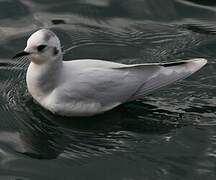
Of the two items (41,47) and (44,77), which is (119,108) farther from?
(41,47)

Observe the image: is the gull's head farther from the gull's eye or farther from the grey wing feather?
the grey wing feather

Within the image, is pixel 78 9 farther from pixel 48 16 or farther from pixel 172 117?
pixel 172 117

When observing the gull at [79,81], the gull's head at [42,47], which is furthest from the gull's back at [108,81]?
the gull's head at [42,47]

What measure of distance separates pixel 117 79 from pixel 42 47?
0.78m

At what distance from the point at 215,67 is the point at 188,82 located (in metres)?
0.40

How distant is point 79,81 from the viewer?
20.6 feet

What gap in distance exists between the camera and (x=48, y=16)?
326 inches

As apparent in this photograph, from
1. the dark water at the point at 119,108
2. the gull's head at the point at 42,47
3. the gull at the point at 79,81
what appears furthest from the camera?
the gull at the point at 79,81

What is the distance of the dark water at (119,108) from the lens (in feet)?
19.4

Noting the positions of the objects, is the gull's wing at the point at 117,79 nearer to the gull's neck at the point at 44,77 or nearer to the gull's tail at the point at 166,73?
the gull's tail at the point at 166,73

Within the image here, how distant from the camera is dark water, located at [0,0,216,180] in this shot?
233 inches

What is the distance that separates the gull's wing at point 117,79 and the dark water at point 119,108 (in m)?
0.23

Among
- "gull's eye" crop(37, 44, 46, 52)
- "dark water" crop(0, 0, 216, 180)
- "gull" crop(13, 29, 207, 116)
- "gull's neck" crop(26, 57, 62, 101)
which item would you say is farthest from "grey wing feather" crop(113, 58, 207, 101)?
"gull's eye" crop(37, 44, 46, 52)

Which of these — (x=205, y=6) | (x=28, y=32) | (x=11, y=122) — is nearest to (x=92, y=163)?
(x=11, y=122)
